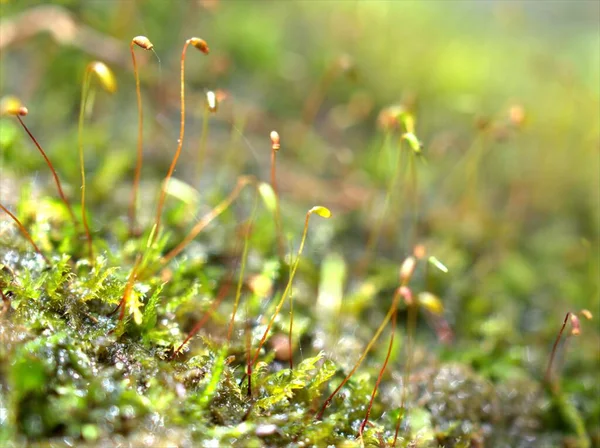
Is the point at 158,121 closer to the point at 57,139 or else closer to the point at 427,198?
the point at 57,139

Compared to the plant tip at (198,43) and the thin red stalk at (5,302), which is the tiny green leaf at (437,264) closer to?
the plant tip at (198,43)

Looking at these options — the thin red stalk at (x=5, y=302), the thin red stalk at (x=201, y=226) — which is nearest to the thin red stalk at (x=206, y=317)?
the thin red stalk at (x=201, y=226)

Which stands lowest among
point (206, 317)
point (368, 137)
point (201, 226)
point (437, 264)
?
point (206, 317)

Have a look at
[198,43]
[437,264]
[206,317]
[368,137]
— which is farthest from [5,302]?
[368,137]

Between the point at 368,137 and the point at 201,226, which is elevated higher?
the point at 368,137

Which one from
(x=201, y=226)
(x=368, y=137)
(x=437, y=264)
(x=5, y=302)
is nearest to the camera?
(x=5, y=302)

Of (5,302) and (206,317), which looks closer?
(5,302)

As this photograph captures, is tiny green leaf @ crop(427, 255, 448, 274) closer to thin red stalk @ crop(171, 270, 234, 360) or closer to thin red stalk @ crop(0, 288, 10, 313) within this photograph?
thin red stalk @ crop(171, 270, 234, 360)

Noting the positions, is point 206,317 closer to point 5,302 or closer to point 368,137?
point 5,302
